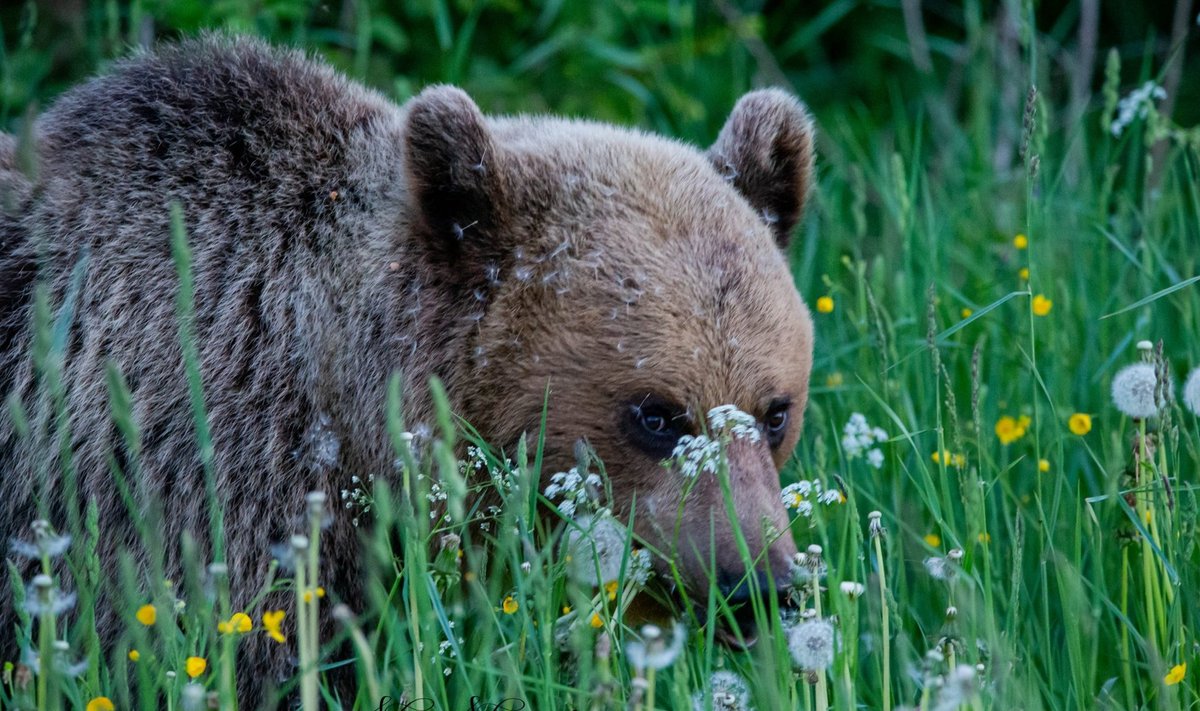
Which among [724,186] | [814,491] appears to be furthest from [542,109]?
[814,491]

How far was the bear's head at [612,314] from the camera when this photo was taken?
10.9 feet

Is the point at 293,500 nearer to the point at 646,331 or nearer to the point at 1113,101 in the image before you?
the point at 646,331

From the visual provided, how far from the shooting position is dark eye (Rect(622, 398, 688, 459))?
10.9ft

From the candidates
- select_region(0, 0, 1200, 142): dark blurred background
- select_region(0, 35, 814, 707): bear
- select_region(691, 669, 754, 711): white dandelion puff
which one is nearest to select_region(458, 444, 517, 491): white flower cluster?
select_region(0, 35, 814, 707): bear

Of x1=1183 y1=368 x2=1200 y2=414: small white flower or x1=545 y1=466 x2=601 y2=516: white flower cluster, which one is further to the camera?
x1=1183 y1=368 x2=1200 y2=414: small white flower

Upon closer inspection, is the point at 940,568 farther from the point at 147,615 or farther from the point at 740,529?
the point at 147,615

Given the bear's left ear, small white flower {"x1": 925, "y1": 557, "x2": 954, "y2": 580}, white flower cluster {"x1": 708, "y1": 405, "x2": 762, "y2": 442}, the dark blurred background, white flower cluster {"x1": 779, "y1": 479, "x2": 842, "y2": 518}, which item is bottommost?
small white flower {"x1": 925, "y1": 557, "x2": 954, "y2": 580}

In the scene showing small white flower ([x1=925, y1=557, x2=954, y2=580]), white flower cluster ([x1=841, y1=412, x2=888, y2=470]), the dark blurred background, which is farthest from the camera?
the dark blurred background

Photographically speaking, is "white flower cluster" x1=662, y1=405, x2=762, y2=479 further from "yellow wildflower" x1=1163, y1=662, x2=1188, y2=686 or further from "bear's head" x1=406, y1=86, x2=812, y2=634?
"yellow wildflower" x1=1163, y1=662, x2=1188, y2=686

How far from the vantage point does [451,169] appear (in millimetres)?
3404

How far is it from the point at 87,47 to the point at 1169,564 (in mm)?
4970

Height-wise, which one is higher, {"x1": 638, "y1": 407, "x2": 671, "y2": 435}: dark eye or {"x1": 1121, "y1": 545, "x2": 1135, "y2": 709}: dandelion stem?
{"x1": 638, "y1": 407, "x2": 671, "y2": 435}: dark eye

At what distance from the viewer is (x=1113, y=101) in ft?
13.9
